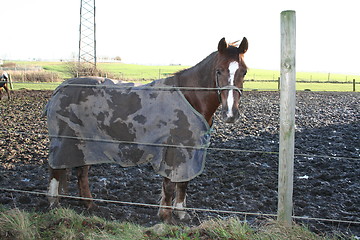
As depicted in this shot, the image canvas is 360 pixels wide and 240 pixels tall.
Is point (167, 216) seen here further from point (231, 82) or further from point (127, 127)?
point (231, 82)

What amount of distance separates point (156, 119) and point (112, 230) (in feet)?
3.96

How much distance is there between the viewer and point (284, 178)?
315 centimetres

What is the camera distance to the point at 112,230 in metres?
3.55

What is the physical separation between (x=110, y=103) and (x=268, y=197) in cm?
251

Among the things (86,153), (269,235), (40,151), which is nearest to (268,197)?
(269,235)

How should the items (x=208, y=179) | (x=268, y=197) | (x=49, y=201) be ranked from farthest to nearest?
1. (x=208, y=179)
2. (x=268, y=197)
3. (x=49, y=201)

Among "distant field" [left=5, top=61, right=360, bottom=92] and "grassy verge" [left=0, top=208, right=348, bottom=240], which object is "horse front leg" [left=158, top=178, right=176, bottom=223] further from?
"distant field" [left=5, top=61, right=360, bottom=92]

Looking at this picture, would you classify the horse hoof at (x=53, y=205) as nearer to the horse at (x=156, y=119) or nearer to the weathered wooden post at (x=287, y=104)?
the horse at (x=156, y=119)

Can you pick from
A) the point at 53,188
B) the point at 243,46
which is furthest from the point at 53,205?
the point at 243,46

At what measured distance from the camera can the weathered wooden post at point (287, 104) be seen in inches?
119

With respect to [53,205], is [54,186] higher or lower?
higher

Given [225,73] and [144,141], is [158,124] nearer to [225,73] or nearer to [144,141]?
Answer: [144,141]

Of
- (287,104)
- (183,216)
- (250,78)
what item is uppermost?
(250,78)

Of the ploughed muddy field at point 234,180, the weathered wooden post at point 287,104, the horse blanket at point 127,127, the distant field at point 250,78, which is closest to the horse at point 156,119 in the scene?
the horse blanket at point 127,127
